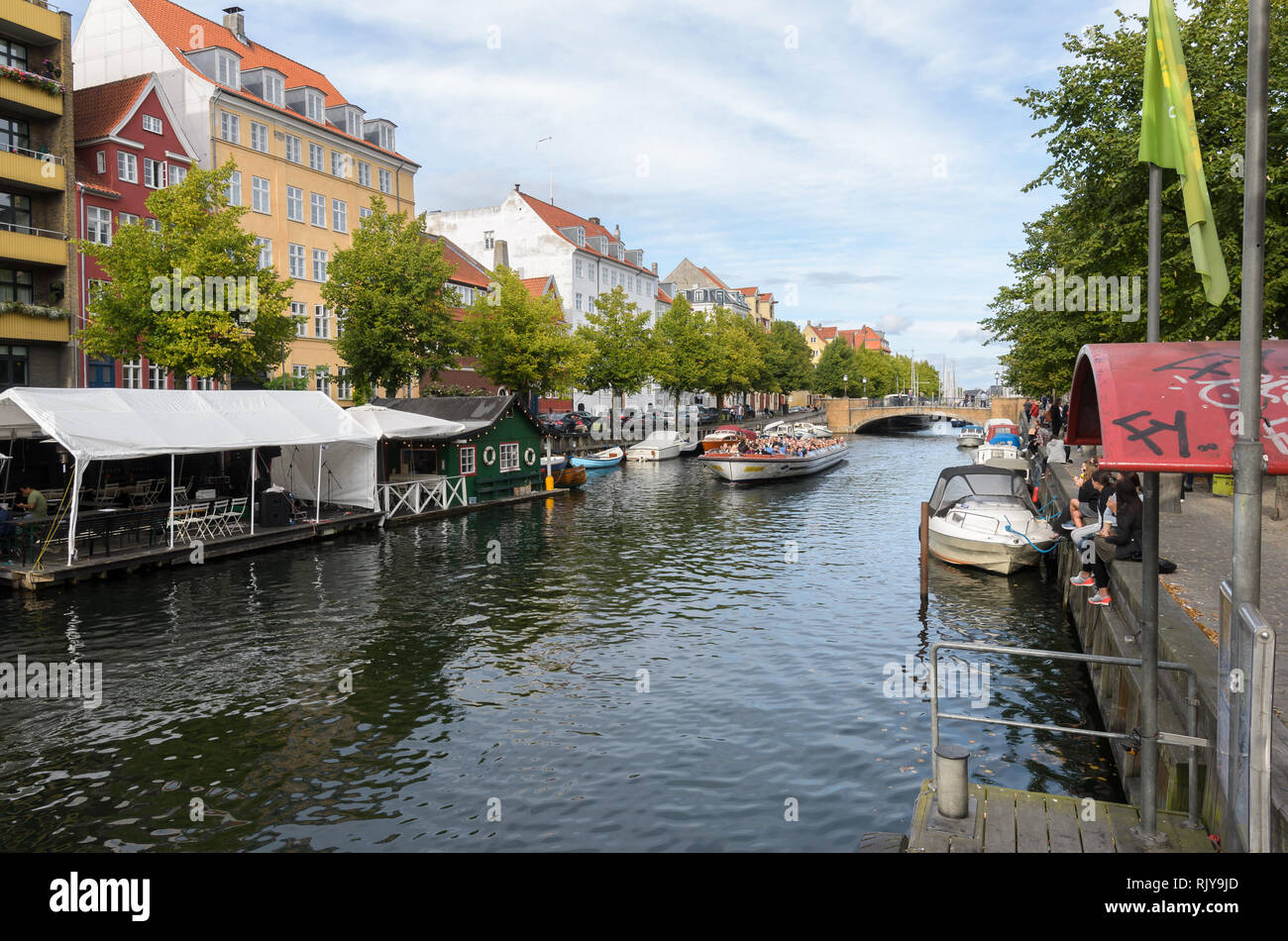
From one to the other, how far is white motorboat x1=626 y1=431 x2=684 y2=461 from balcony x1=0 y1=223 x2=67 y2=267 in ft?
112

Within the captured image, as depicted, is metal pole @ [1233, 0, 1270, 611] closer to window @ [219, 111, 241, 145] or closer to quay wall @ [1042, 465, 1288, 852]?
quay wall @ [1042, 465, 1288, 852]

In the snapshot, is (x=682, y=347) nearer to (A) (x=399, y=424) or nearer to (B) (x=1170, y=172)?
(A) (x=399, y=424)

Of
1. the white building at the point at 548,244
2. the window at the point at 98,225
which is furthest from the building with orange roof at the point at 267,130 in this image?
the white building at the point at 548,244

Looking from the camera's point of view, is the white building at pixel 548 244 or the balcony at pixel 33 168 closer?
the balcony at pixel 33 168

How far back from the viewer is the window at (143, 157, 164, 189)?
4097cm

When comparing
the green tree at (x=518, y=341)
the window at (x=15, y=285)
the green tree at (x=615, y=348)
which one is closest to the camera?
the window at (x=15, y=285)

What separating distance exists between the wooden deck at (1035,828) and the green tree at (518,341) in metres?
48.3

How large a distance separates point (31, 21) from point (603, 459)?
110ft

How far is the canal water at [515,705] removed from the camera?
31.6 feet

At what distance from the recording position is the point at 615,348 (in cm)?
6706

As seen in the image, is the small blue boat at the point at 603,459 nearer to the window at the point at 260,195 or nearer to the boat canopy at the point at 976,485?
the window at the point at 260,195

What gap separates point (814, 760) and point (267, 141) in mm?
49730

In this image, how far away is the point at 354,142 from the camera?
5597 cm

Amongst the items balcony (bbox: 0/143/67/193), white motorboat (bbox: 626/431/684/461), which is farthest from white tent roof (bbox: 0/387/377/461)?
white motorboat (bbox: 626/431/684/461)
